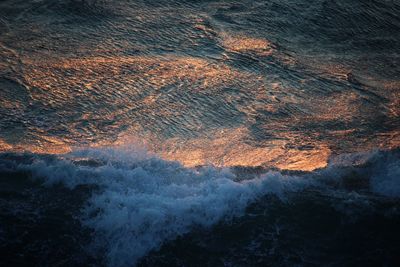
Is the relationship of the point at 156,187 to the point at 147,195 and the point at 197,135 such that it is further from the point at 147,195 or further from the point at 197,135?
the point at 197,135

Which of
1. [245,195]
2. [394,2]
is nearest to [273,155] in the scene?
[245,195]

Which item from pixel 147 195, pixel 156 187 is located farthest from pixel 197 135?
pixel 147 195

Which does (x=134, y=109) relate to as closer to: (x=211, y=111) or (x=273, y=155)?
(x=211, y=111)

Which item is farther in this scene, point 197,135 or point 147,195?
point 197,135
